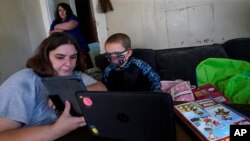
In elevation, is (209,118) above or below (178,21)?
below

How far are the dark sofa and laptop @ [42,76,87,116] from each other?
137 centimetres

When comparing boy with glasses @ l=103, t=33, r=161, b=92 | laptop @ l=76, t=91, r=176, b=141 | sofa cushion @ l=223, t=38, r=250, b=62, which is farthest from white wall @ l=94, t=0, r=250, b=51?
laptop @ l=76, t=91, r=176, b=141

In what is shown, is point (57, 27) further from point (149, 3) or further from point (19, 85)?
point (19, 85)

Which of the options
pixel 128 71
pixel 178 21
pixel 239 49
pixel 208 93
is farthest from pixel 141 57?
pixel 208 93

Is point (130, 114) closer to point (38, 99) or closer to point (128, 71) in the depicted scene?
point (38, 99)

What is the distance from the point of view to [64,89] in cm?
95

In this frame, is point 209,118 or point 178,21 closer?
point 209,118

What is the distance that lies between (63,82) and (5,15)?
266 cm

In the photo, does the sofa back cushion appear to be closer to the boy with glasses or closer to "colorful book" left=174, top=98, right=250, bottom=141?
the boy with glasses

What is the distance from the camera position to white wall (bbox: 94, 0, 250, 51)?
8.46ft

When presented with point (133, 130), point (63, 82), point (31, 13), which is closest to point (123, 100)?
point (133, 130)

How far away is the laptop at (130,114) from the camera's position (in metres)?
0.71

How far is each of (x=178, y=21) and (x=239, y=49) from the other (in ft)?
2.20

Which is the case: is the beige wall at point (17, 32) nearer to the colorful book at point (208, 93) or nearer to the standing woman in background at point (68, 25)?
the standing woman in background at point (68, 25)
